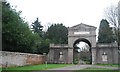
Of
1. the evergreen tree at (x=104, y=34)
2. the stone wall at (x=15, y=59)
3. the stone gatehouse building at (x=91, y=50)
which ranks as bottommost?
the stone wall at (x=15, y=59)

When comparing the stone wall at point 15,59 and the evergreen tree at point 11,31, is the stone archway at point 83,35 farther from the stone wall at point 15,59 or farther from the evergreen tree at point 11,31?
the evergreen tree at point 11,31

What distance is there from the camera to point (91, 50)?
48438 millimetres

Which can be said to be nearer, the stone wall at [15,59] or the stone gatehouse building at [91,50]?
the stone wall at [15,59]

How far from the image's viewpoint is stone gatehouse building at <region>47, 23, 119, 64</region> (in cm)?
4725

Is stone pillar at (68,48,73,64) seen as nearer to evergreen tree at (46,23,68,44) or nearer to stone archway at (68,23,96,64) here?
stone archway at (68,23,96,64)

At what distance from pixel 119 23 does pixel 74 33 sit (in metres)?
15.1

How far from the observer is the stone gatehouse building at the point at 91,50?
47.2 m

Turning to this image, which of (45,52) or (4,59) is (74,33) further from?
(4,59)

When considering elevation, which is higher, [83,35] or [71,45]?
[83,35]

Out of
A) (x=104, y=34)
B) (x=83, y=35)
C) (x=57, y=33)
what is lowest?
(x=83, y=35)

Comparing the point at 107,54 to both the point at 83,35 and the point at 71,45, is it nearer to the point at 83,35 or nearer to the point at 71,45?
the point at 83,35

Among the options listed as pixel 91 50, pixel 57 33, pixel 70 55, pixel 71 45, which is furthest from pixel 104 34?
pixel 70 55

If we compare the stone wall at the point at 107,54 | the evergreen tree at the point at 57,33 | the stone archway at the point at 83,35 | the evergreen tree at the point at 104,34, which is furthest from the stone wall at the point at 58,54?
the evergreen tree at the point at 57,33

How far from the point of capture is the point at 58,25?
72875mm
